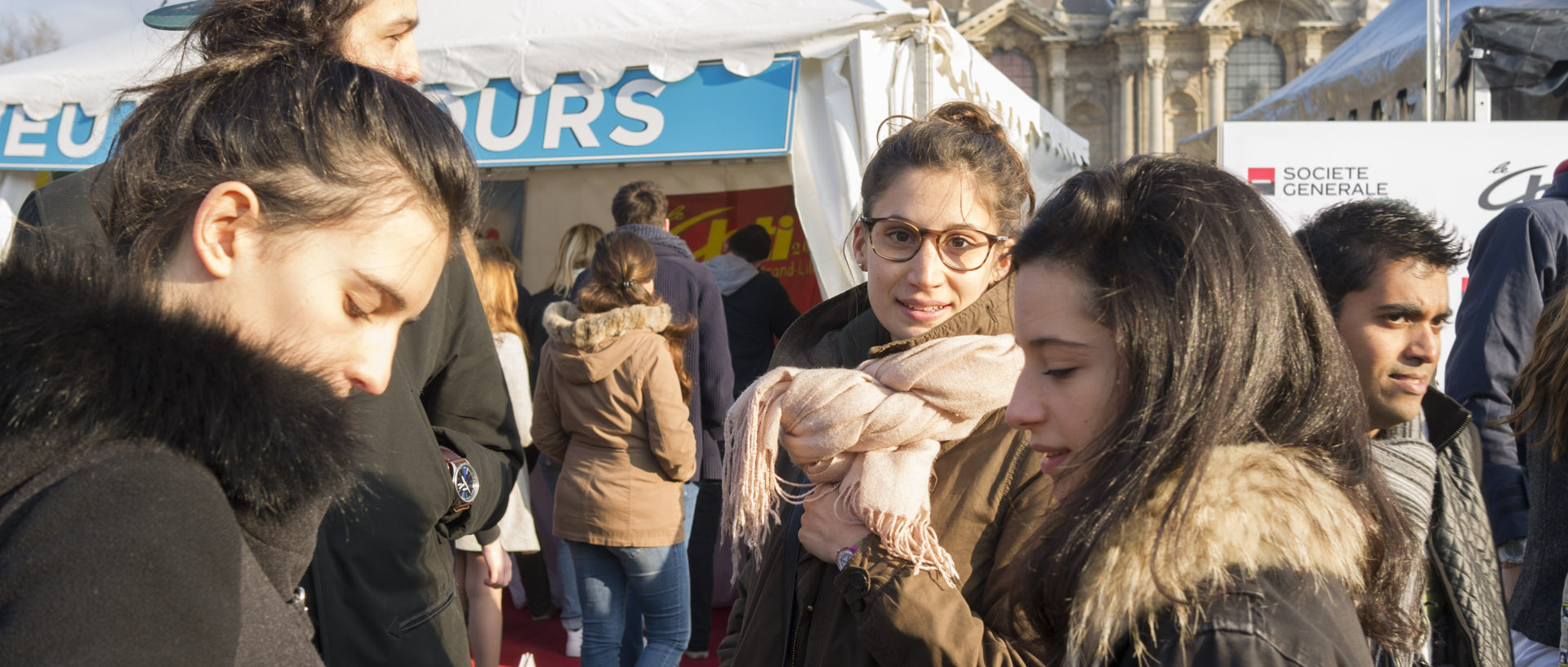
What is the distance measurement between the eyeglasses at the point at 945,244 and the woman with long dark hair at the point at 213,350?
2.67 ft

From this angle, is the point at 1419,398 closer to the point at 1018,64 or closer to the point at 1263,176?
the point at 1263,176

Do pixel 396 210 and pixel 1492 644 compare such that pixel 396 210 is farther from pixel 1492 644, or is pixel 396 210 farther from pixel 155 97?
pixel 1492 644

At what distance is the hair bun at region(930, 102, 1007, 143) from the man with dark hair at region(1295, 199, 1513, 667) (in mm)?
703

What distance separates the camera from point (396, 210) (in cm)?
112

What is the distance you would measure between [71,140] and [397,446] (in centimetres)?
556

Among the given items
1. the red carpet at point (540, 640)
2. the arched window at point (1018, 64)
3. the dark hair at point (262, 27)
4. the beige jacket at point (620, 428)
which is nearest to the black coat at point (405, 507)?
the dark hair at point (262, 27)

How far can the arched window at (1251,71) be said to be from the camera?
39.8 m

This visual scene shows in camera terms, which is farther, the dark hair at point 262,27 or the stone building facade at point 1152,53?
the stone building facade at point 1152,53

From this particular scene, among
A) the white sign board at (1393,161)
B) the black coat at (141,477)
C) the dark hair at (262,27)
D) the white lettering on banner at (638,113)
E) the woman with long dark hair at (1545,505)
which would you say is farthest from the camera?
the white lettering on banner at (638,113)

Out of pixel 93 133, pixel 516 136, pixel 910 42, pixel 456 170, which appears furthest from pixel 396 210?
pixel 93 133

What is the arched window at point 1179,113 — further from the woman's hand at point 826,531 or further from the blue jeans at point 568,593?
the woman's hand at point 826,531

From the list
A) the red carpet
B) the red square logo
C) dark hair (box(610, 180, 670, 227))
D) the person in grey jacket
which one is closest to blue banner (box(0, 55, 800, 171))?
dark hair (box(610, 180, 670, 227))

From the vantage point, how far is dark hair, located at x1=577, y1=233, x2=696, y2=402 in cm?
379

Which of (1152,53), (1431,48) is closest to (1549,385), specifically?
(1431,48)
